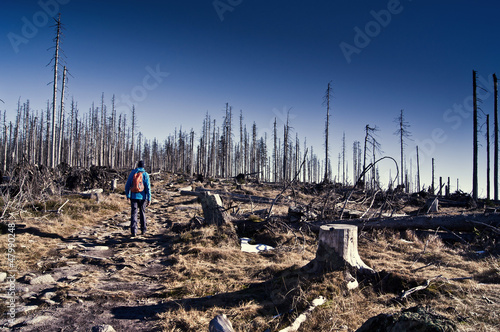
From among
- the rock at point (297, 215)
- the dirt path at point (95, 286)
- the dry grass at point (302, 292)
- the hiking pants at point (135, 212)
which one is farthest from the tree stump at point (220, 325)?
the rock at point (297, 215)

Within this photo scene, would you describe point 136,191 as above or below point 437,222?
above

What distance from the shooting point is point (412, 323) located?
2100 mm

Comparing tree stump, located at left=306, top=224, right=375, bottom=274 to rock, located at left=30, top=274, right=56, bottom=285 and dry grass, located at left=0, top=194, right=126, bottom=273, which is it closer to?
rock, located at left=30, top=274, right=56, bottom=285

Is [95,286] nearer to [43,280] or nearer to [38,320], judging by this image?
[43,280]

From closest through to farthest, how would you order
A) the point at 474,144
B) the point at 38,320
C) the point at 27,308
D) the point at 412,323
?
the point at 412,323 < the point at 38,320 < the point at 27,308 < the point at 474,144

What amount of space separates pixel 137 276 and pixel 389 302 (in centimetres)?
432

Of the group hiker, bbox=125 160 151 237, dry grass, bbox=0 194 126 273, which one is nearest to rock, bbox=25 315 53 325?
dry grass, bbox=0 194 126 273

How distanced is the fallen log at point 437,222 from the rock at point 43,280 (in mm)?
6390

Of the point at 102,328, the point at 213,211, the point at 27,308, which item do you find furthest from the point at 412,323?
the point at 213,211

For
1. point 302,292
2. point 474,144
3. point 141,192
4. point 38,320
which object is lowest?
point 38,320

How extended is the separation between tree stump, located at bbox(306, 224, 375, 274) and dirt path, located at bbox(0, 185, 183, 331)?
8.57ft

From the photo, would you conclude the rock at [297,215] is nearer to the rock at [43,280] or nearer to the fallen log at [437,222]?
the fallen log at [437,222]

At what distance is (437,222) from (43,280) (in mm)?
9782

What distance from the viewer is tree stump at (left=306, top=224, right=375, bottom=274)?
4238 millimetres
